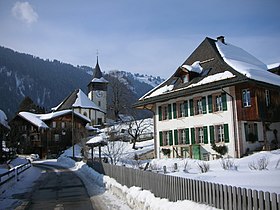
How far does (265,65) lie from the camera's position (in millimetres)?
32844

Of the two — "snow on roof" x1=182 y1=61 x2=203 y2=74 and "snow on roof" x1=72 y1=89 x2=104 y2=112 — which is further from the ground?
"snow on roof" x1=72 y1=89 x2=104 y2=112

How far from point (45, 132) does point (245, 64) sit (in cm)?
4023

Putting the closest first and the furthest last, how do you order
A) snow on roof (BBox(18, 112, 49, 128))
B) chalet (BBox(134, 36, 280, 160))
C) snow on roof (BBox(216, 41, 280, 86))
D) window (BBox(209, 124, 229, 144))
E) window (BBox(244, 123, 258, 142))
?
1. chalet (BBox(134, 36, 280, 160))
2. window (BBox(244, 123, 258, 142))
3. snow on roof (BBox(216, 41, 280, 86))
4. window (BBox(209, 124, 229, 144))
5. snow on roof (BBox(18, 112, 49, 128))

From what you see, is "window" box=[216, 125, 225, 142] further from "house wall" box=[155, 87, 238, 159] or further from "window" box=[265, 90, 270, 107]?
"window" box=[265, 90, 270, 107]

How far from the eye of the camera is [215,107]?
84.4 feet

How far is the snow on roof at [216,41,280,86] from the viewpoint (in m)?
24.6

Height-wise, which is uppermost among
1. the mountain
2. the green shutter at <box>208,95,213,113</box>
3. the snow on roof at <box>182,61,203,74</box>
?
the mountain

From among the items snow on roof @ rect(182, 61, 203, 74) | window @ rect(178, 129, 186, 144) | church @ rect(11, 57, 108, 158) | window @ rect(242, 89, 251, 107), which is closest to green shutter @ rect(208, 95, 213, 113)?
window @ rect(242, 89, 251, 107)

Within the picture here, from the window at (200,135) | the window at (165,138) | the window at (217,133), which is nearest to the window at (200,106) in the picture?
the window at (200,135)

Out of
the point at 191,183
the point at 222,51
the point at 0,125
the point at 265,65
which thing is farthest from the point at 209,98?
the point at 0,125

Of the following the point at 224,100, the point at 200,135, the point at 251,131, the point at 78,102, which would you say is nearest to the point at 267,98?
the point at 251,131

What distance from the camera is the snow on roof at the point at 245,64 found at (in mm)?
24609

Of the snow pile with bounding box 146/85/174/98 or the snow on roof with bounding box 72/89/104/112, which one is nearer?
the snow pile with bounding box 146/85/174/98

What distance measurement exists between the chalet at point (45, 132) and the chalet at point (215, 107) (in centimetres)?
2777
